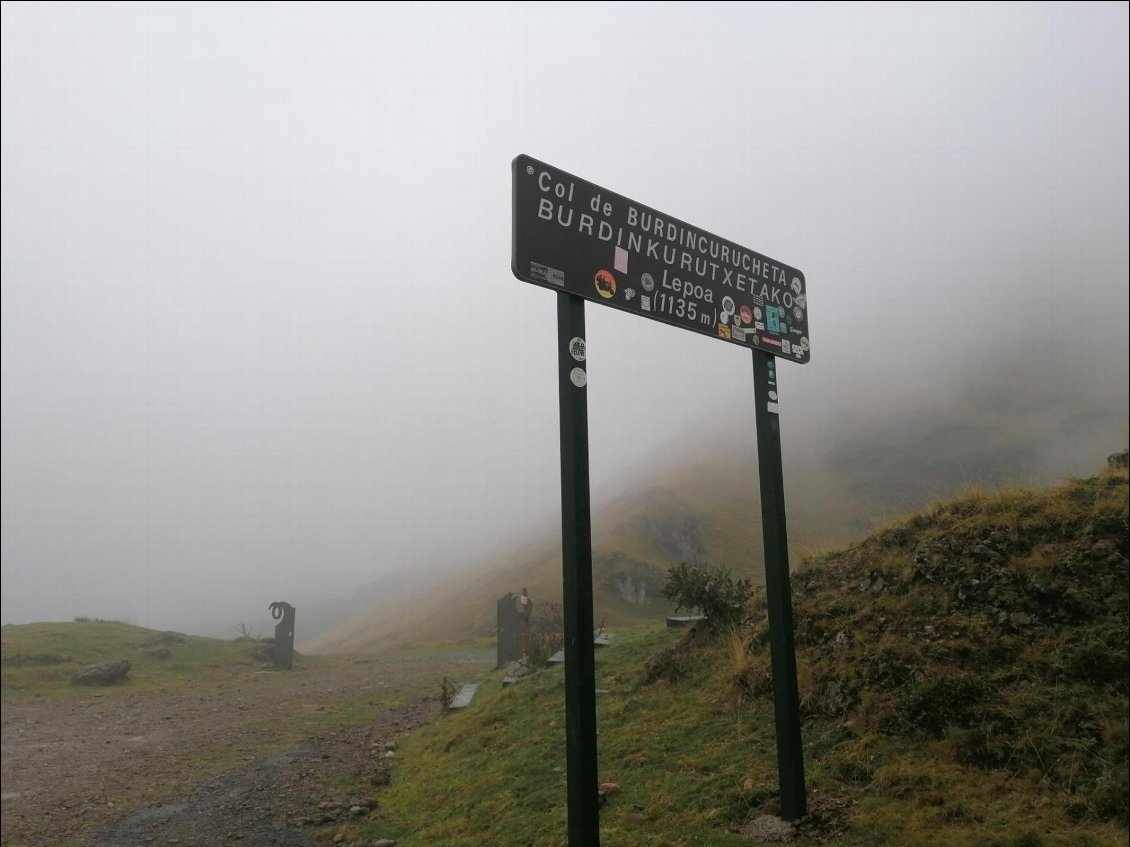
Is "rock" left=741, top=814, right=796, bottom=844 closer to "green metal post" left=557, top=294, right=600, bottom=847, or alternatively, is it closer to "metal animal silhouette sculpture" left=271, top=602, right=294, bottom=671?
"green metal post" left=557, top=294, right=600, bottom=847

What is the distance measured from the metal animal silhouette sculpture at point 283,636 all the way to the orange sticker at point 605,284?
22583mm

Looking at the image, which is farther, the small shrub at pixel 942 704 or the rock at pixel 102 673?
the rock at pixel 102 673

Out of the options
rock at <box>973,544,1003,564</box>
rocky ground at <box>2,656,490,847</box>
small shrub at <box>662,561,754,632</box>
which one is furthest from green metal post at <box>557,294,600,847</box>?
small shrub at <box>662,561,754,632</box>

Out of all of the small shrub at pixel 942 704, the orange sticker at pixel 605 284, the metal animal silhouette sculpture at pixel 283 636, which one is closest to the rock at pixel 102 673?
the metal animal silhouette sculpture at pixel 283 636

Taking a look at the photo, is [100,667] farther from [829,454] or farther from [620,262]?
[829,454]

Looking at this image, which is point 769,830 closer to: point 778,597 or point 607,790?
point 778,597

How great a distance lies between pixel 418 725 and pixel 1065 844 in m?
11.1

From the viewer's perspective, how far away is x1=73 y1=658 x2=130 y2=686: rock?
47.4 ft

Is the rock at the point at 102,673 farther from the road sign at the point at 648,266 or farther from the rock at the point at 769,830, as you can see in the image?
the road sign at the point at 648,266

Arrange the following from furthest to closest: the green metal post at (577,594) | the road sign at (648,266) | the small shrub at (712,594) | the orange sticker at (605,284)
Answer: the small shrub at (712,594) < the orange sticker at (605,284) < the road sign at (648,266) < the green metal post at (577,594)

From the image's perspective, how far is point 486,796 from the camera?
740cm

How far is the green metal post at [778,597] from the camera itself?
5367mm

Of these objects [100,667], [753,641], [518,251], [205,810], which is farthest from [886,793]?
[100,667]

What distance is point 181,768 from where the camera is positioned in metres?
9.62
